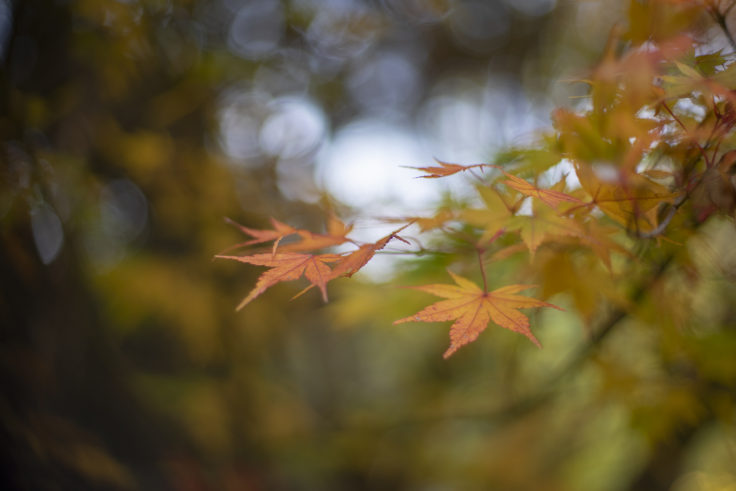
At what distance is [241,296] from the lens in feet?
5.55

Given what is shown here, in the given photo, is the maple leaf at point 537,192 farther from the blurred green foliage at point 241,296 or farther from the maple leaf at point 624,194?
the blurred green foliage at point 241,296

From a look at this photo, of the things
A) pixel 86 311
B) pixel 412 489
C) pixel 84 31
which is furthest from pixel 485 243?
pixel 412 489

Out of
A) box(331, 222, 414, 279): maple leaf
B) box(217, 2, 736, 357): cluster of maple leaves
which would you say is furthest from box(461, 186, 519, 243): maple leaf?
box(331, 222, 414, 279): maple leaf

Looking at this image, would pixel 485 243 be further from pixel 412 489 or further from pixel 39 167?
pixel 412 489

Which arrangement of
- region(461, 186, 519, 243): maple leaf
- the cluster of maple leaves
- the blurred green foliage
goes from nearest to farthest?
the cluster of maple leaves < region(461, 186, 519, 243): maple leaf < the blurred green foliage

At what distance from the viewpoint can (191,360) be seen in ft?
6.53

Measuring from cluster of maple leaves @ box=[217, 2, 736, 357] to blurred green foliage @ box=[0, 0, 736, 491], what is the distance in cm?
21

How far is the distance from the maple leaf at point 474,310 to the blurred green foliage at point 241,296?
239mm

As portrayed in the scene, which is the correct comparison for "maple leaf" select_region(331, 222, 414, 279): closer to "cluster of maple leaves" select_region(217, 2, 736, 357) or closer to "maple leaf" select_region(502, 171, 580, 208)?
"cluster of maple leaves" select_region(217, 2, 736, 357)

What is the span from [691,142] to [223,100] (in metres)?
1.55

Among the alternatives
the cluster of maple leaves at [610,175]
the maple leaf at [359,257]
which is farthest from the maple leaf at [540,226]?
the maple leaf at [359,257]

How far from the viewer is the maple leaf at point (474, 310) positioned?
467 mm

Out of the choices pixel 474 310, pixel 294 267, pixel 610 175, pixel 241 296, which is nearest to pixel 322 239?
pixel 294 267

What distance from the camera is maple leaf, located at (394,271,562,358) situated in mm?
467
